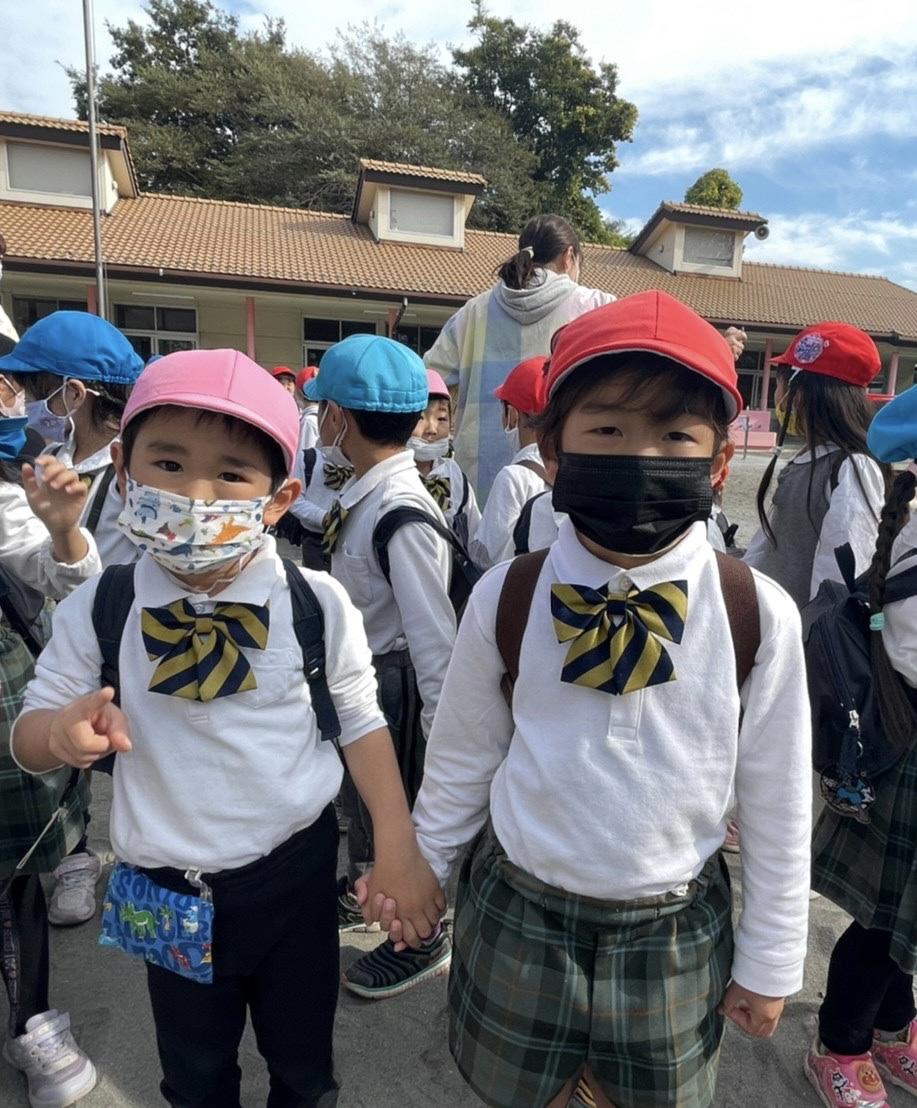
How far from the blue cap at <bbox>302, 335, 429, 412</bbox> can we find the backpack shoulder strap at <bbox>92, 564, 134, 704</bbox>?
36.0 inches

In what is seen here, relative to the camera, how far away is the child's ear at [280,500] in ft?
4.77

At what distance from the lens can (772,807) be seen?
1260 mm

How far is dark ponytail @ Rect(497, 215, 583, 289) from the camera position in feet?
10.1

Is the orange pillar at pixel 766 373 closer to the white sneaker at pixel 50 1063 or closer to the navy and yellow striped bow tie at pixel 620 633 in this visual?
the navy and yellow striped bow tie at pixel 620 633

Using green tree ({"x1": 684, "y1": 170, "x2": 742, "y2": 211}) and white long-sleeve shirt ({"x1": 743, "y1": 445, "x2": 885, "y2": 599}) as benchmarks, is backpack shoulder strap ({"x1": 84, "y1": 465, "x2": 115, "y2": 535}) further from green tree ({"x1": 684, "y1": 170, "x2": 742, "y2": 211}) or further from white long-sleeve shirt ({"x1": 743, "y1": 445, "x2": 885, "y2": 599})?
green tree ({"x1": 684, "y1": 170, "x2": 742, "y2": 211})

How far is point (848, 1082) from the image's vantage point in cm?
181

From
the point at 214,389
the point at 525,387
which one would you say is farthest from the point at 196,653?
the point at 525,387

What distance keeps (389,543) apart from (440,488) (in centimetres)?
154

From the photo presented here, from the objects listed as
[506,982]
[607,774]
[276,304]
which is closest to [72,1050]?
[506,982]

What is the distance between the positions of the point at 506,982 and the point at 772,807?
539mm

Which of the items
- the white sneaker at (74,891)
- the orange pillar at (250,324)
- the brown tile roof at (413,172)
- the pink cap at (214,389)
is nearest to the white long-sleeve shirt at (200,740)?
the pink cap at (214,389)

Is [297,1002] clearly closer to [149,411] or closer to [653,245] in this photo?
[149,411]

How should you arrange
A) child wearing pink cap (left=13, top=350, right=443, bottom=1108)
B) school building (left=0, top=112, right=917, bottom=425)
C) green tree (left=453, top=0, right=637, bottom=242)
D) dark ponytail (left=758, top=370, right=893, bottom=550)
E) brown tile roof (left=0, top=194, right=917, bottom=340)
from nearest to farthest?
1. child wearing pink cap (left=13, top=350, right=443, bottom=1108)
2. dark ponytail (left=758, top=370, right=893, bottom=550)
3. brown tile roof (left=0, top=194, right=917, bottom=340)
4. school building (left=0, top=112, right=917, bottom=425)
5. green tree (left=453, top=0, right=637, bottom=242)

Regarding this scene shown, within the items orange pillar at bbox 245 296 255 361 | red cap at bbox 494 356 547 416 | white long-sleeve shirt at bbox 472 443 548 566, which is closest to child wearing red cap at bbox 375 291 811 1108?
white long-sleeve shirt at bbox 472 443 548 566
